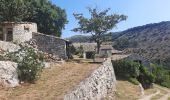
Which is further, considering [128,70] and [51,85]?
[128,70]

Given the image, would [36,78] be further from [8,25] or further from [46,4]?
[46,4]

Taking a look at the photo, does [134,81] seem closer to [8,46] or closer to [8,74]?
[8,46]

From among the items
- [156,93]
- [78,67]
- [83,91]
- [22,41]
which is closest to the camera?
[83,91]

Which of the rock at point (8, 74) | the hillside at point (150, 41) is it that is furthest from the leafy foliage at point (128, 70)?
the hillside at point (150, 41)

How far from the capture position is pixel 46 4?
69.4m

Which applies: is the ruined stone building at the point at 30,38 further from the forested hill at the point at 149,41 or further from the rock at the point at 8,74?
the forested hill at the point at 149,41

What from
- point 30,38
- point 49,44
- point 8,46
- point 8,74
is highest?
point 30,38

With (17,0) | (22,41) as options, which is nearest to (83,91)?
(22,41)

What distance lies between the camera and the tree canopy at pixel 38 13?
56469 millimetres

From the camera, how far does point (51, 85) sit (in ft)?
97.1

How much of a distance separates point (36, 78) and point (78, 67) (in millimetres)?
8321

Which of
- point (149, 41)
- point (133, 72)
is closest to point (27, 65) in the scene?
point (133, 72)

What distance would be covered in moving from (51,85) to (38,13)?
3713 centimetres

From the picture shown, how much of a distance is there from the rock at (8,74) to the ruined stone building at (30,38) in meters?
→ 15.5
